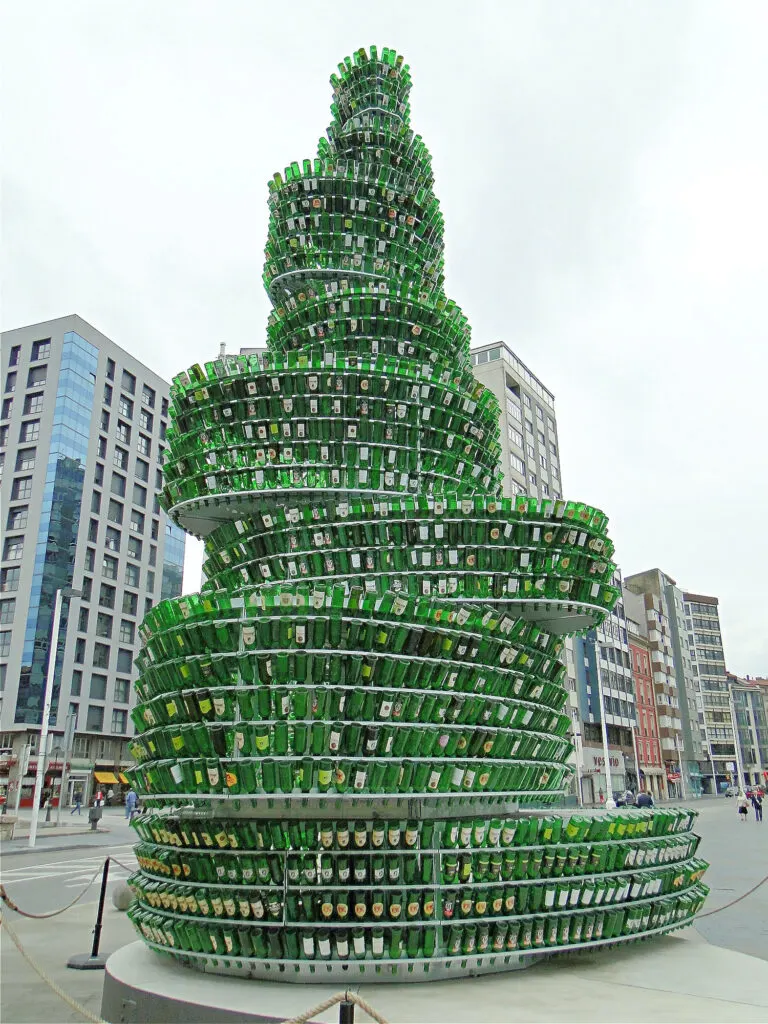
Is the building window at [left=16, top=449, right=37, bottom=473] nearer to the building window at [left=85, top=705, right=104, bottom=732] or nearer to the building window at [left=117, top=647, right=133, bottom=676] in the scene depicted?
the building window at [left=117, top=647, right=133, bottom=676]

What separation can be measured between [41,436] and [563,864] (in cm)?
5976

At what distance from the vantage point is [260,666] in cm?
830

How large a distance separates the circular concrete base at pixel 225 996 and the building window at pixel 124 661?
58.2 meters

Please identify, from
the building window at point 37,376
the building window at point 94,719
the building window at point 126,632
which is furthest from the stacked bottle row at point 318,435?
the building window at point 37,376

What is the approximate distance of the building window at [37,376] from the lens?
62.6 m

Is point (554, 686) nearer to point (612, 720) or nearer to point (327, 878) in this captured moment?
point (327, 878)

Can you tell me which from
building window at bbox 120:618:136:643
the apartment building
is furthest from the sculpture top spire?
building window at bbox 120:618:136:643

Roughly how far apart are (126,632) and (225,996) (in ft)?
200

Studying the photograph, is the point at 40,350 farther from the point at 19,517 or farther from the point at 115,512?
the point at 115,512

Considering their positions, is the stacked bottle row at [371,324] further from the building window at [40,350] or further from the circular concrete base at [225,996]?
the building window at [40,350]

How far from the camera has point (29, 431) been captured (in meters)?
61.7

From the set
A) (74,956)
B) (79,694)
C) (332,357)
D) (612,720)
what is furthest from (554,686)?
(612,720)

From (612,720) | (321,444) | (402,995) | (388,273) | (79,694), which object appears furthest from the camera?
(612,720)

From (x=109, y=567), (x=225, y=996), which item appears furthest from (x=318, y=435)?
(x=109, y=567)
